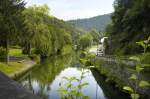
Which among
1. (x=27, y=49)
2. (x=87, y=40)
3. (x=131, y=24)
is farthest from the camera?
(x=27, y=49)

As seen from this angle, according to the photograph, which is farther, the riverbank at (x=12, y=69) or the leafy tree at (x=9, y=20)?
the leafy tree at (x=9, y=20)

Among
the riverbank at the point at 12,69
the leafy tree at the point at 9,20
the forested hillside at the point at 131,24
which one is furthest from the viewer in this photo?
the forested hillside at the point at 131,24

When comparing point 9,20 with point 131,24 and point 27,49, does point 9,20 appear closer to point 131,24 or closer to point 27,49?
point 131,24

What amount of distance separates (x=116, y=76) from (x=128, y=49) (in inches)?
1082

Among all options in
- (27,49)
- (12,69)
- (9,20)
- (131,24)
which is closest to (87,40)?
(12,69)

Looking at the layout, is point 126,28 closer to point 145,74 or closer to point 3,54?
point 3,54

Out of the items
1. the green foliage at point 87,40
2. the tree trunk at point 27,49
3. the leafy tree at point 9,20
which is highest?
the leafy tree at point 9,20

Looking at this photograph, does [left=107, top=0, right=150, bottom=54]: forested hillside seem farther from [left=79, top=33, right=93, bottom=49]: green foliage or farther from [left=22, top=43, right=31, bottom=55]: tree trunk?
[left=79, top=33, right=93, bottom=49]: green foliage

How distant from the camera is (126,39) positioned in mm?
64438

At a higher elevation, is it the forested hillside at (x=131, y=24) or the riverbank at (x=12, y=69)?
the forested hillside at (x=131, y=24)

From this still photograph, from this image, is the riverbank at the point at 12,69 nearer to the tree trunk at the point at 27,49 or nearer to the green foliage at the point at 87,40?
the tree trunk at the point at 27,49

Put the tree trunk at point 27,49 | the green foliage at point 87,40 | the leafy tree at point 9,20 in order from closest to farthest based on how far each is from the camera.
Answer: the green foliage at point 87,40 < the leafy tree at point 9,20 < the tree trunk at point 27,49

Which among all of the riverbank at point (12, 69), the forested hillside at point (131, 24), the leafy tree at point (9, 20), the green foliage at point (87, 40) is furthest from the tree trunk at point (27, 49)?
the green foliage at point (87, 40)

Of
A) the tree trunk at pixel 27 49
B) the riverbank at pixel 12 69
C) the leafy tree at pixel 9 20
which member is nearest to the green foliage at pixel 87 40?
the riverbank at pixel 12 69
